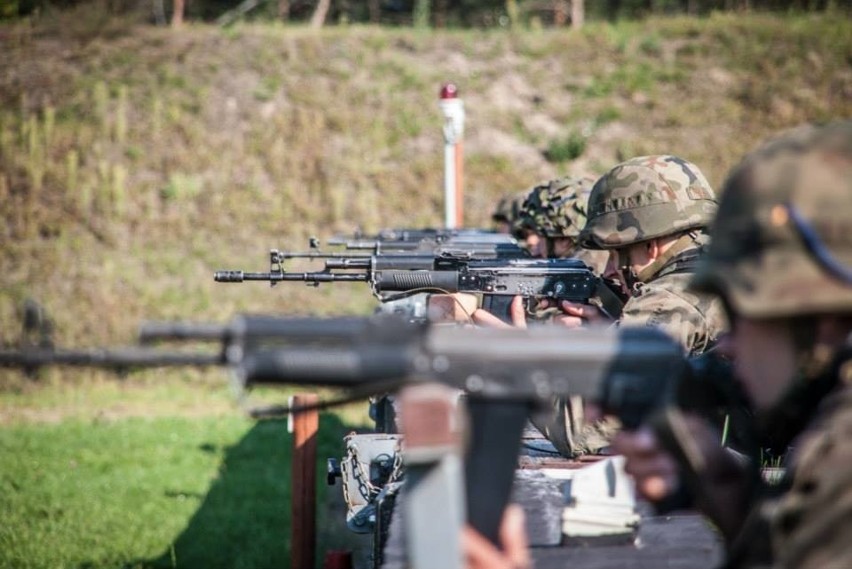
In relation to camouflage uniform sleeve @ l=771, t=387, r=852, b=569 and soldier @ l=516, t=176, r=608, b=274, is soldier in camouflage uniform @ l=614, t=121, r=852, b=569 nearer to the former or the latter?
camouflage uniform sleeve @ l=771, t=387, r=852, b=569

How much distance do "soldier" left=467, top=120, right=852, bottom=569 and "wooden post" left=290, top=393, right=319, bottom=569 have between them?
4.20m

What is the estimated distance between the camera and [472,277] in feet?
22.9

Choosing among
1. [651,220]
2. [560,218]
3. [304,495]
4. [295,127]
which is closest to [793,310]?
A: [651,220]

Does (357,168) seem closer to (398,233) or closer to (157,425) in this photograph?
(398,233)

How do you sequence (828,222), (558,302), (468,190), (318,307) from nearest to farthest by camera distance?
(828,222) → (558,302) → (318,307) → (468,190)

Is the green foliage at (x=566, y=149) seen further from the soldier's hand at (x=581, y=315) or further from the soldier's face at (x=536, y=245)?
the soldier's hand at (x=581, y=315)

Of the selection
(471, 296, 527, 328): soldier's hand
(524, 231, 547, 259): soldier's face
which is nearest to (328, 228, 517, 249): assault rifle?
(524, 231, 547, 259): soldier's face

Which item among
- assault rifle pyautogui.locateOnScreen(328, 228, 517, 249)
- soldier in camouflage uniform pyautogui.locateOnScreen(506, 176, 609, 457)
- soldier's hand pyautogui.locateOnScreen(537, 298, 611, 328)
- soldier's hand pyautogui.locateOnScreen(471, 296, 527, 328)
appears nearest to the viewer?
soldier's hand pyautogui.locateOnScreen(471, 296, 527, 328)

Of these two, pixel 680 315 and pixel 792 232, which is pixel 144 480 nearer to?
pixel 680 315

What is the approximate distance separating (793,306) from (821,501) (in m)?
0.43

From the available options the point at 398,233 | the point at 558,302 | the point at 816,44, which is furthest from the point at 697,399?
the point at 816,44

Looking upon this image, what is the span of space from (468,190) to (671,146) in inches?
161

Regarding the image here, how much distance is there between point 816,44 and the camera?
21656 millimetres

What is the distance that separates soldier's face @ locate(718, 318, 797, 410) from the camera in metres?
2.40
